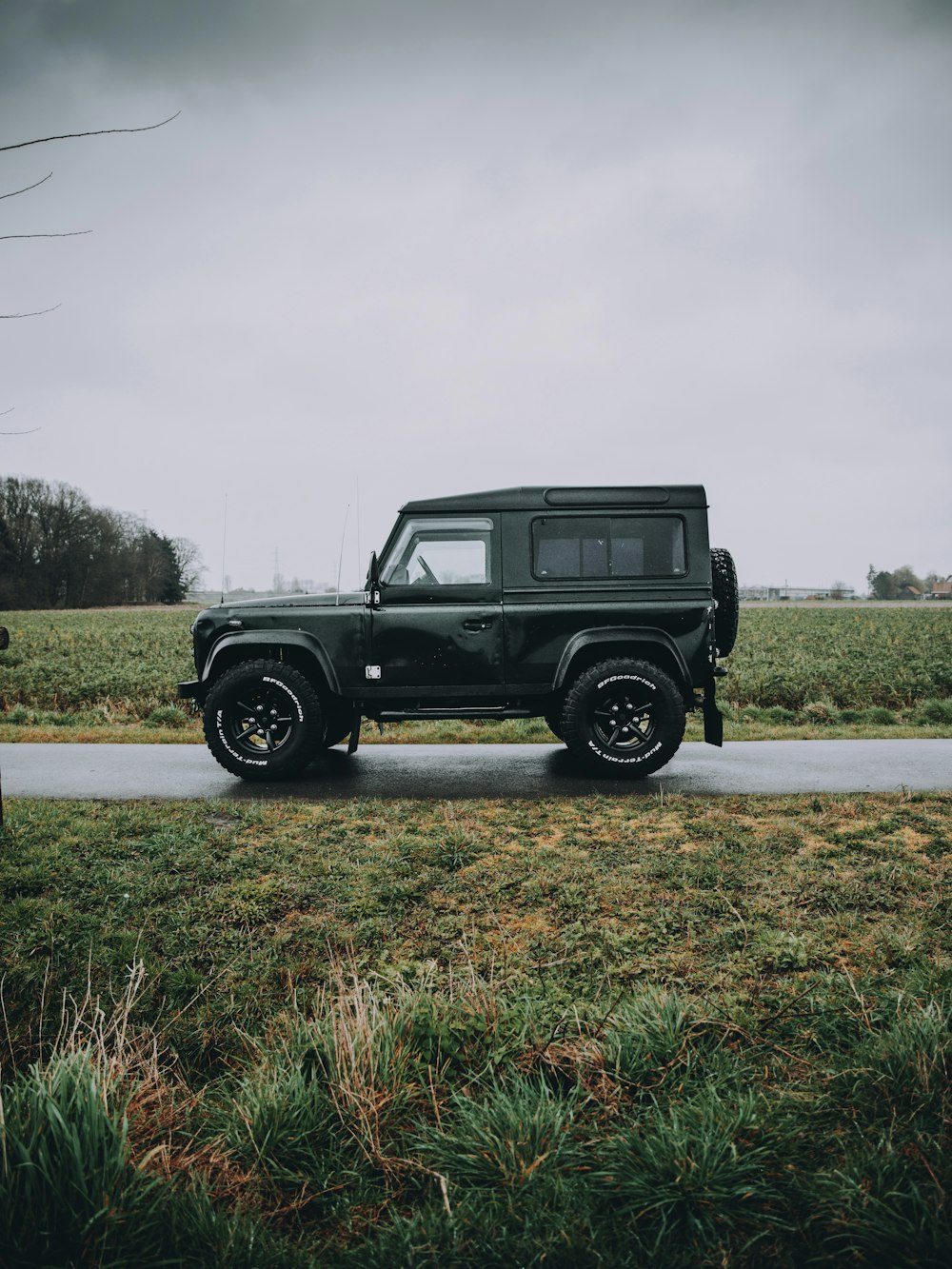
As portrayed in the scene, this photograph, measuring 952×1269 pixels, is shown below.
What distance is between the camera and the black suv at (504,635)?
650 cm

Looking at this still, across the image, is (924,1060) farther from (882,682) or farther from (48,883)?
(882,682)

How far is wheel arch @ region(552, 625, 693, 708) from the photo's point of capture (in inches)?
255

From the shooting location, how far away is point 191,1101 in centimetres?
226

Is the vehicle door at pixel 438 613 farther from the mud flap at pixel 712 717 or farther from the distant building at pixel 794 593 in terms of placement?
the distant building at pixel 794 593

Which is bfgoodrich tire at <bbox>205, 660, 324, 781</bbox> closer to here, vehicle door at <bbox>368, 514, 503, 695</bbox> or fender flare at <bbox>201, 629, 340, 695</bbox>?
fender flare at <bbox>201, 629, 340, 695</bbox>

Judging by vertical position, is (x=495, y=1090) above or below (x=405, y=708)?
below

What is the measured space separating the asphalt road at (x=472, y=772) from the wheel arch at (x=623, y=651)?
867 mm

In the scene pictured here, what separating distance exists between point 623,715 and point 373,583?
2433mm

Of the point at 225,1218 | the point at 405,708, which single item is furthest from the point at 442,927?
the point at 405,708

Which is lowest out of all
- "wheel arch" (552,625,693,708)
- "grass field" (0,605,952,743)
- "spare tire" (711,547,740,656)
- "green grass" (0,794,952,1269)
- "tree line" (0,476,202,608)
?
"green grass" (0,794,952,1269)

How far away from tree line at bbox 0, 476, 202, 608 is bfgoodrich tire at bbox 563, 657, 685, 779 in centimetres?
5887

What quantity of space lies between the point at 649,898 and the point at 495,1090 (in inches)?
64.6

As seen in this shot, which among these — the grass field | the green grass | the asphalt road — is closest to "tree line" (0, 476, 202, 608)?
the grass field

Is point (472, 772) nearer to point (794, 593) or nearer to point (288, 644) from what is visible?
point (288, 644)
